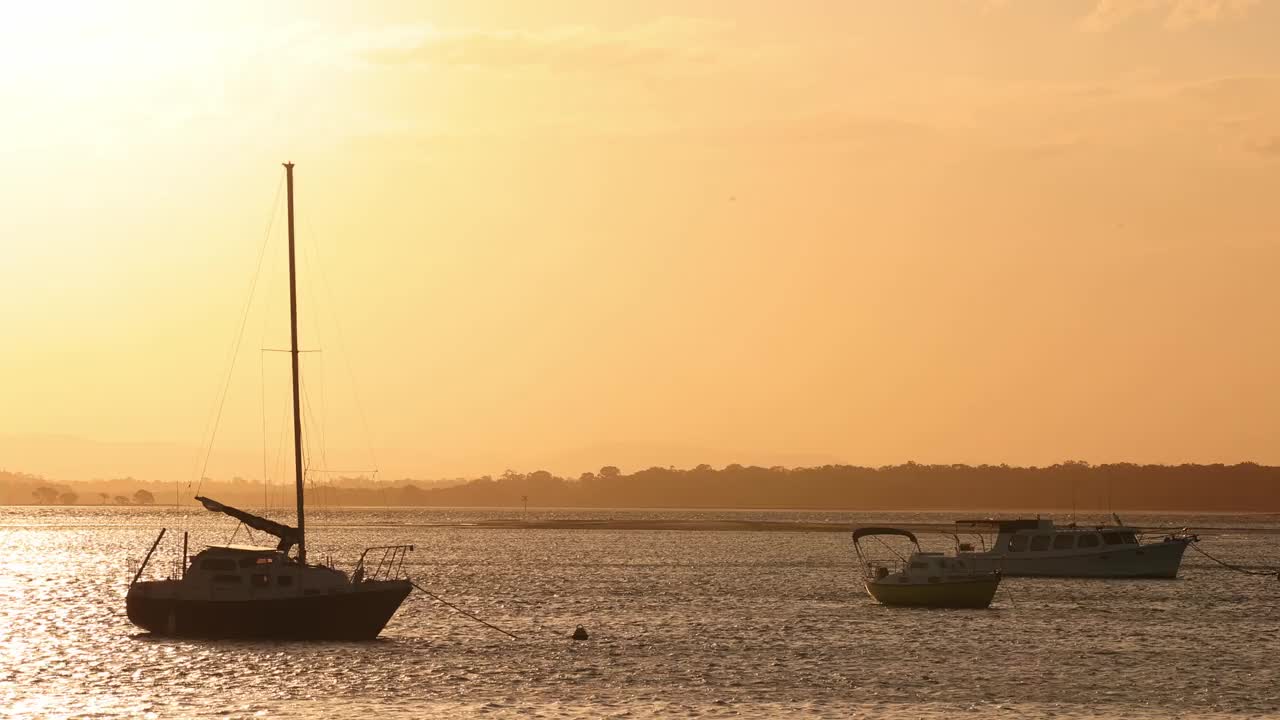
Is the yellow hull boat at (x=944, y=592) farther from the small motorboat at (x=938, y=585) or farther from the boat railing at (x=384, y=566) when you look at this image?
the boat railing at (x=384, y=566)

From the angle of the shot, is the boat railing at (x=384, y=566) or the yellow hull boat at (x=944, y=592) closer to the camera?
the boat railing at (x=384, y=566)

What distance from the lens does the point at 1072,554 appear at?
12388 cm

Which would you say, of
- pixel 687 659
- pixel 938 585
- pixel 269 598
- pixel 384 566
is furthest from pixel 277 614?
pixel 384 566

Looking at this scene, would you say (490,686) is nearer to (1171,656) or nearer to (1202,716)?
(1202,716)

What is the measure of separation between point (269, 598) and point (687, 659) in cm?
1743

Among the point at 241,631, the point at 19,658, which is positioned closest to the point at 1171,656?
the point at 241,631

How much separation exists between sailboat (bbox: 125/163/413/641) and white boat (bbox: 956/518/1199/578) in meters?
64.3

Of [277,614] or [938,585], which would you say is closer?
[277,614]

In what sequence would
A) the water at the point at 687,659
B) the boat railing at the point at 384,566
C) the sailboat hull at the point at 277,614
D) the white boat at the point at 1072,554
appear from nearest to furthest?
the water at the point at 687,659 → the sailboat hull at the point at 277,614 → the boat railing at the point at 384,566 → the white boat at the point at 1072,554

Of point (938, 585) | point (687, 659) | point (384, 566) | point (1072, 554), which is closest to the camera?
point (687, 659)

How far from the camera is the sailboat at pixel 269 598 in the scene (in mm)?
67875

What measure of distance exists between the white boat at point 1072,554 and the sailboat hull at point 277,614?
6378 cm

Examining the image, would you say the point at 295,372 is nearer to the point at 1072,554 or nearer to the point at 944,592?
the point at 944,592

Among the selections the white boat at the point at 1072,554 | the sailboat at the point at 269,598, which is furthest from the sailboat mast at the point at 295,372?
the white boat at the point at 1072,554
